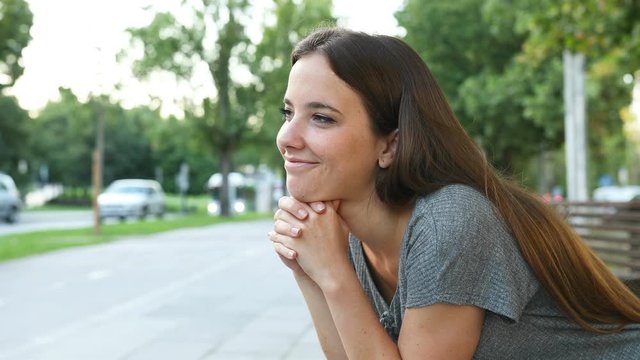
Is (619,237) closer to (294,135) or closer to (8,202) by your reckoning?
(294,135)

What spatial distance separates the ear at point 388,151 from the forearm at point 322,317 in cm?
37

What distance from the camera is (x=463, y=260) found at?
1.67m

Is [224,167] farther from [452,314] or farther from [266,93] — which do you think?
[452,314]

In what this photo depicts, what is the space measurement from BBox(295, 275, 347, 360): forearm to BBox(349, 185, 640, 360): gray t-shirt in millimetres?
254

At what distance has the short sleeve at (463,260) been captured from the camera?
1.68 metres

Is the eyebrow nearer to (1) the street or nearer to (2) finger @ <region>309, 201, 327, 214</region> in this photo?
(2) finger @ <region>309, 201, 327, 214</region>

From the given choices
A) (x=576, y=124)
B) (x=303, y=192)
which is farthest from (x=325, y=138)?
(x=576, y=124)

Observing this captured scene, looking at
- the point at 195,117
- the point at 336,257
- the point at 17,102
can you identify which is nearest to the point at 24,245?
the point at 336,257

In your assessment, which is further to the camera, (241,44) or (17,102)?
(17,102)

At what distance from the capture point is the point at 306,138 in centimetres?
188

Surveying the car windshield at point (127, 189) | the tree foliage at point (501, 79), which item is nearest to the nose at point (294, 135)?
the tree foliage at point (501, 79)

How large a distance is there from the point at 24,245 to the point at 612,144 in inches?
872

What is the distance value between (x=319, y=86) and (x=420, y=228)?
0.37 meters

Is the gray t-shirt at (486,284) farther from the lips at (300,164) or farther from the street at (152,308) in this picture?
the street at (152,308)
